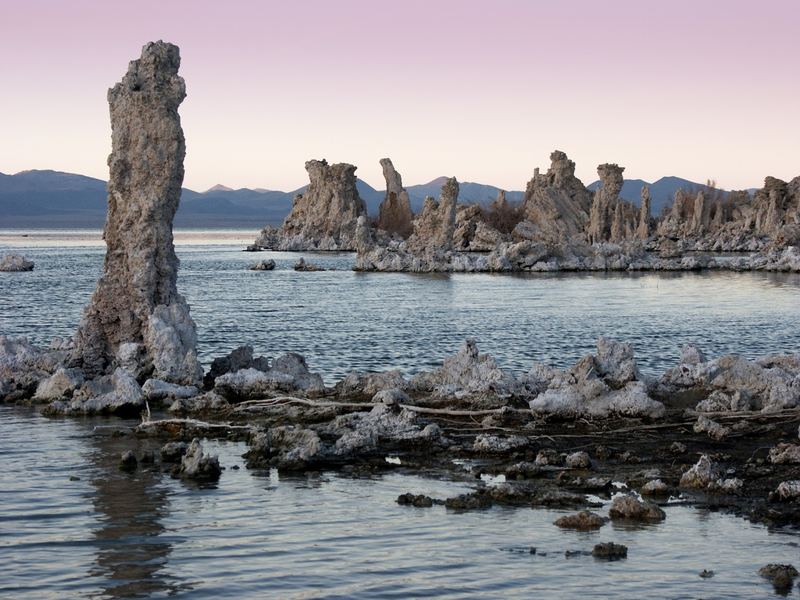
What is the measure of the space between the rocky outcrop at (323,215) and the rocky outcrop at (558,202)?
60.2ft

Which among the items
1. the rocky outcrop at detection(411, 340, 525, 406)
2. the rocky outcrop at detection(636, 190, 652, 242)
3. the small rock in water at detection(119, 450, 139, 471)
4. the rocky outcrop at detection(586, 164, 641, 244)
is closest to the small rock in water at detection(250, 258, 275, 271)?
the rocky outcrop at detection(586, 164, 641, 244)

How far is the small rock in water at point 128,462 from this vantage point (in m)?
Answer: 14.2

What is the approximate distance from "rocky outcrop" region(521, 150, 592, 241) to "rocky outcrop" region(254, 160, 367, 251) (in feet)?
60.2

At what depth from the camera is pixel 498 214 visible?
117 metres

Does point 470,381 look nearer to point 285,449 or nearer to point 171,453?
point 285,449

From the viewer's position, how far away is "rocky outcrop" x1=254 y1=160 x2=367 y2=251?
400 feet

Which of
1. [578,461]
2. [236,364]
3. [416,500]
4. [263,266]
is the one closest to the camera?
[416,500]

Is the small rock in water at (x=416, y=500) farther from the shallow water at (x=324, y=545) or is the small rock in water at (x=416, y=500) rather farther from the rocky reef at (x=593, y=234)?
A: the rocky reef at (x=593, y=234)

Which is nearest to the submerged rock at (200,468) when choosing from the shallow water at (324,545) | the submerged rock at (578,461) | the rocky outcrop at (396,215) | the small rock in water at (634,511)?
the shallow water at (324,545)

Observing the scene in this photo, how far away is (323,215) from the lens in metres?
125

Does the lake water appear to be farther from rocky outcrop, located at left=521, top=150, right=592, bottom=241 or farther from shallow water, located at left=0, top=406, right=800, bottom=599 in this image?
rocky outcrop, located at left=521, top=150, right=592, bottom=241

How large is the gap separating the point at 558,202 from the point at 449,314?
7463 centimetres

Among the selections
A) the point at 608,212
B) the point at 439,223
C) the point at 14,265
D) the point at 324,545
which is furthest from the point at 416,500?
the point at 608,212

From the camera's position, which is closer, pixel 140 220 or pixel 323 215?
pixel 140 220
